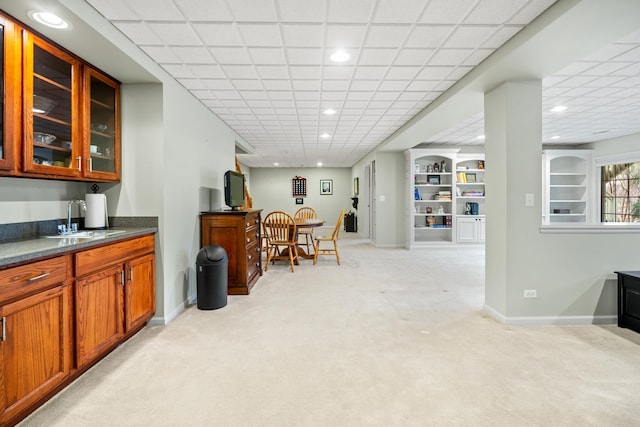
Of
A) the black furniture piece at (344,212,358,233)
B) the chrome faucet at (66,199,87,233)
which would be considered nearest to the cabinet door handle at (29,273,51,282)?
the chrome faucet at (66,199,87,233)

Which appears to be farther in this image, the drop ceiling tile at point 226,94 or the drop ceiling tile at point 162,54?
the drop ceiling tile at point 226,94

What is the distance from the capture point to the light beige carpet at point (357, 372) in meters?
1.68

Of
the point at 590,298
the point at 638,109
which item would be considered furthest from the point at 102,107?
the point at 638,109

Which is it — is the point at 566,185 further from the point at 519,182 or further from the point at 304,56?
the point at 304,56

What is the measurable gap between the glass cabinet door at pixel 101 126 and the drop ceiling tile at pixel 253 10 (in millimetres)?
1399

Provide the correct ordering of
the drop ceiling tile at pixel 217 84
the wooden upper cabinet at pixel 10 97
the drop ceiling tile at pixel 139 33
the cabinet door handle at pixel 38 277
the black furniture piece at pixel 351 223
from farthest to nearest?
the black furniture piece at pixel 351 223 < the drop ceiling tile at pixel 217 84 < the drop ceiling tile at pixel 139 33 < the wooden upper cabinet at pixel 10 97 < the cabinet door handle at pixel 38 277

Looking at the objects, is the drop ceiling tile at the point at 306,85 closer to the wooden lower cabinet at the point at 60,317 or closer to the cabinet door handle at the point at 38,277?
the wooden lower cabinet at the point at 60,317

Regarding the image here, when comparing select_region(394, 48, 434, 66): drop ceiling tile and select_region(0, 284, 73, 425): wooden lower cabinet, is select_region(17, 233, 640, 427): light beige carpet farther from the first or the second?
select_region(394, 48, 434, 66): drop ceiling tile

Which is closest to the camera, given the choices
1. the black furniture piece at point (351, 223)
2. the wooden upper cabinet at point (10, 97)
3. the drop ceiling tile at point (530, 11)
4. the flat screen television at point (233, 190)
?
the wooden upper cabinet at point (10, 97)

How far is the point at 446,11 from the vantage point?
2129 mm

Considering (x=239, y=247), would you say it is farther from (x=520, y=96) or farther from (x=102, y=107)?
(x=520, y=96)

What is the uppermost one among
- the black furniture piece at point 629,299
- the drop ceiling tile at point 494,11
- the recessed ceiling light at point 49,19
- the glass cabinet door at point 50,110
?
the drop ceiling tile at point 494,11

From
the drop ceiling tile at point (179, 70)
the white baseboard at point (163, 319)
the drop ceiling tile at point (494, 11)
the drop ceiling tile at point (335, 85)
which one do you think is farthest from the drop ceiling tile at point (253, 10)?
the white baseboard at point (163, 319)

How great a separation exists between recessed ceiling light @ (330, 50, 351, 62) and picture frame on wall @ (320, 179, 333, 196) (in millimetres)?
9866
